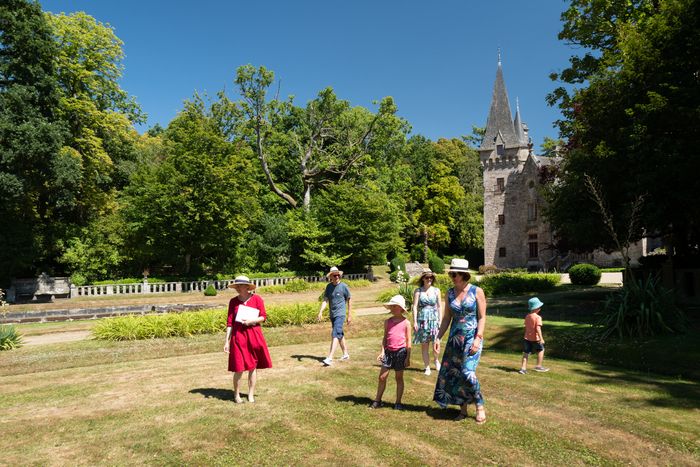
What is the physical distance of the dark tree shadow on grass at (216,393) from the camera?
22.5 feet

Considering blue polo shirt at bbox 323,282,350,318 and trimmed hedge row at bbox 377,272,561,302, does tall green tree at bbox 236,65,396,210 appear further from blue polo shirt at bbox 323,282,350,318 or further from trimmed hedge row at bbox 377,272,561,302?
blue polo shirt at bbox 323,282,350,318


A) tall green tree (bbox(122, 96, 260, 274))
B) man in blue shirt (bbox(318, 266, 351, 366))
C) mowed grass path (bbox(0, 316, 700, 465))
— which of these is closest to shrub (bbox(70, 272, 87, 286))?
tall green tree (bbox(122, 96, 260, 274))

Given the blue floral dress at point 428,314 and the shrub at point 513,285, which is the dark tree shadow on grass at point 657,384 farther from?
the shrub at point 513,285

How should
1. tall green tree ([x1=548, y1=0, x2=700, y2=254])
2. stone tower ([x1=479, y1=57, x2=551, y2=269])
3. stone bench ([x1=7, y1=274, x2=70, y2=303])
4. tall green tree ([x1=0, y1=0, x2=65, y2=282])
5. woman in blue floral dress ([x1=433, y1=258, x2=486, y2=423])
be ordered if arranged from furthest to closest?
stone tower ([x1=479, y1=57, x2=551, y2=269]) → stone bench ([x1=7, y1=274, x2=70, y2=303]) → tall green tree ([x1=0, y1=0, x2=65, y2=282]) → tall green tree ([x1=548, y1=0, x2=700, y2=254]) → woman in blue floral dress ([x1=433, y1=258, x2=486, y2=423])

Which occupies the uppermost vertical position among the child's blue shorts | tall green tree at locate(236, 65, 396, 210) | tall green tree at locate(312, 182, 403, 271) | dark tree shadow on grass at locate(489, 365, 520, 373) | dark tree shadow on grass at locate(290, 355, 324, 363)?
tall green tree at locate(236, 65, 396, 210)

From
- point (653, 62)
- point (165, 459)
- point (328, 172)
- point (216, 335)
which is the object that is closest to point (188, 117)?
point (328, 172)

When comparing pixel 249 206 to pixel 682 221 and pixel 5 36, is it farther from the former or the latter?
pixel 682 221

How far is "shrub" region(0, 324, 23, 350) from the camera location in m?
11.6

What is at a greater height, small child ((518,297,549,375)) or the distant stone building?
the distant stone building

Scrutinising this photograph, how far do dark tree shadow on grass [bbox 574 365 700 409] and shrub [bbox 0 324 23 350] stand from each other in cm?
1390

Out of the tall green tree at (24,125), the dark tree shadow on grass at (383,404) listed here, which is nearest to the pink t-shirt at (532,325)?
the dark tree shadow on grass at (383,404)

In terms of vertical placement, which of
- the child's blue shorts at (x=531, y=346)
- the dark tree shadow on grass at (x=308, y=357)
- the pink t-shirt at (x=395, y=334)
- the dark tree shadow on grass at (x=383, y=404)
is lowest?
the dark tree shadow on grass at (x=308, y=357)

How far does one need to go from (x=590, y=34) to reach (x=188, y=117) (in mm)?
30783

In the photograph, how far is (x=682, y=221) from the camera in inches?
619
